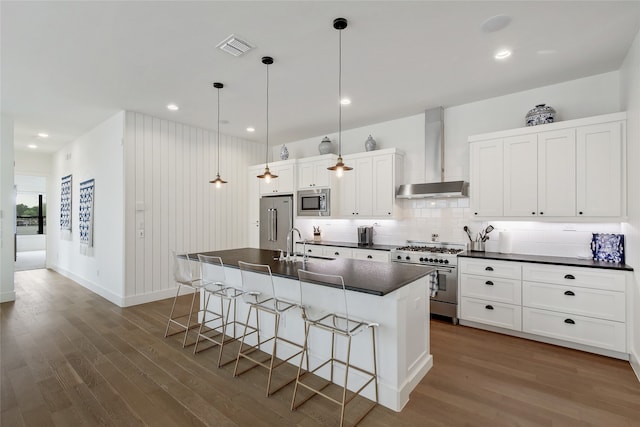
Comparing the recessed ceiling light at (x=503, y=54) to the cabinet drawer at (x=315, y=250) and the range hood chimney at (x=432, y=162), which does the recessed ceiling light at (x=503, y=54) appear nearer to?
the range hood chimney at (x=432, y=162)

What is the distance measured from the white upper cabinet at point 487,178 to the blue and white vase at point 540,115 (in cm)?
40

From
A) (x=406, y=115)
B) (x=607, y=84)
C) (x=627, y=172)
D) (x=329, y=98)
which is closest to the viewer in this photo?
(x=627, y=172)

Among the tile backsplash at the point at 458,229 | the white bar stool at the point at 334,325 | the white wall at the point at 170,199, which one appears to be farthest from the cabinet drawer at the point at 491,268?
the white wall at the point at 170,199

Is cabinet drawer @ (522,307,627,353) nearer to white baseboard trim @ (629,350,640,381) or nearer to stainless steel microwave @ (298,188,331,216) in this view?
white baseboard trim @ (629,350,640,381)

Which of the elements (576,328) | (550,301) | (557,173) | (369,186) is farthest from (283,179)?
(576,328)

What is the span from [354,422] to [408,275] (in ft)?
3.66

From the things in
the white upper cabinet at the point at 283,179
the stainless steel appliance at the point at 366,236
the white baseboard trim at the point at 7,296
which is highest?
the white upper cabinet at the point at 283,179

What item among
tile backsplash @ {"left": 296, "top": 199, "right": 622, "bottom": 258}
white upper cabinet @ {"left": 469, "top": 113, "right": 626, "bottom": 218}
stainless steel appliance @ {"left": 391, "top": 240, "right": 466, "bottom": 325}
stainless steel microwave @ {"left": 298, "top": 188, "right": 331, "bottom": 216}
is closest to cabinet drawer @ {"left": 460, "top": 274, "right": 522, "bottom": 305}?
stainless steel appliance @ {"left": 391, "top": 240, "right": 466, "bottom": 325}

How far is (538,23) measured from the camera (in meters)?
Result: 2.52

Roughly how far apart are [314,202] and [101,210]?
374 cm

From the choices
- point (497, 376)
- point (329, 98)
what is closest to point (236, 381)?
point (497, 376)

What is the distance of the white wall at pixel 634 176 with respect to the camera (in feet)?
8.89

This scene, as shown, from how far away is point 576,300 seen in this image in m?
3.14

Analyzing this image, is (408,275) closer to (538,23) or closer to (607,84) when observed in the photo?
(538,23)
